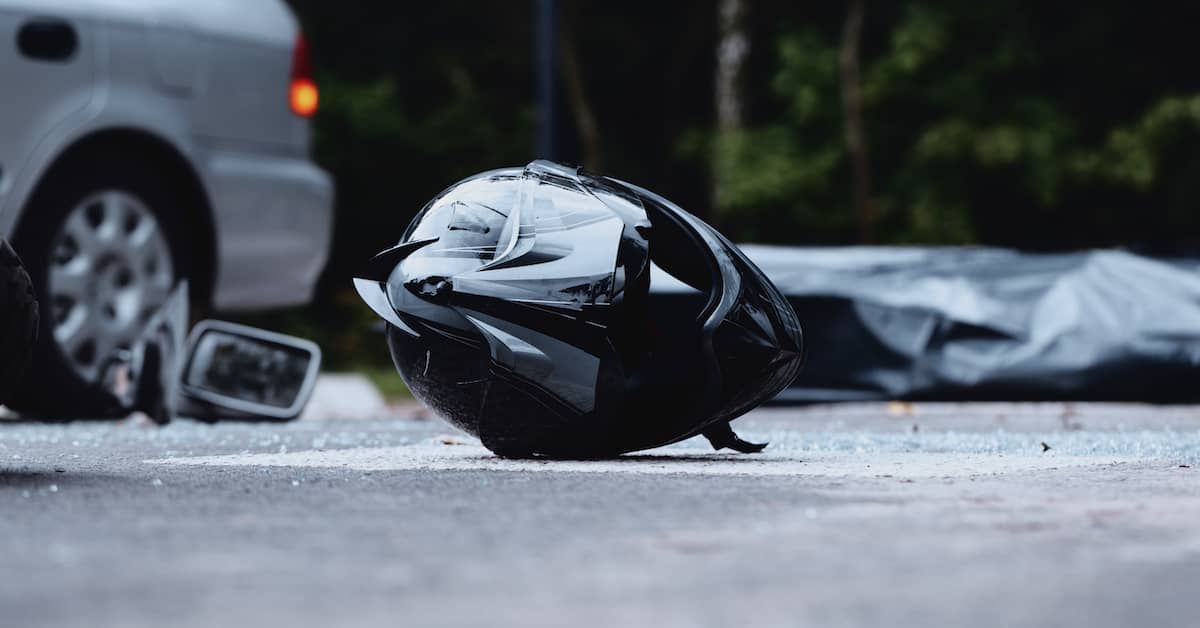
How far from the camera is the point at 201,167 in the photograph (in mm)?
7168

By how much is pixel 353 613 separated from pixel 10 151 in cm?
444

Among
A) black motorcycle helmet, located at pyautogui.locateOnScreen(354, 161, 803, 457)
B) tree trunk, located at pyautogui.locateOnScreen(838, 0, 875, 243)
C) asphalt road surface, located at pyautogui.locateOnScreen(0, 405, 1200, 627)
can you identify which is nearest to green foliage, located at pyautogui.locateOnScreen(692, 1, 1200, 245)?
tree trunk, located at pyautogui.locateOnScreen(838, 0, 875, 243)

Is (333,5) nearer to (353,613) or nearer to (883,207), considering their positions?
(883,207)

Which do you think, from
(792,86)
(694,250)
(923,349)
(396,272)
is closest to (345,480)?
(396,272)

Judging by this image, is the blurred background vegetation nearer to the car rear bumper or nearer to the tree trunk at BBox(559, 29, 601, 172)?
the tree trunk at BBox(559, 29, 601, 172)

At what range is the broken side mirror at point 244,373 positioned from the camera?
6863 mm

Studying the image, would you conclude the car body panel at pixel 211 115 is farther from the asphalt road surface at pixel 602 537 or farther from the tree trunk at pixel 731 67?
the tree trunk at pixel 731 67

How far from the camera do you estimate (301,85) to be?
7.66 metres

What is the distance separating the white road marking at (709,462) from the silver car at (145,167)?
1888 millimetres

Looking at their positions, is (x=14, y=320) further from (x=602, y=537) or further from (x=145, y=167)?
(x=145, y=167)

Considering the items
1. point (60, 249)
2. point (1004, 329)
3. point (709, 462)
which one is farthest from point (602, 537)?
point (1004, 329)

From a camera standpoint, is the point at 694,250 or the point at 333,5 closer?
the point at 694,250

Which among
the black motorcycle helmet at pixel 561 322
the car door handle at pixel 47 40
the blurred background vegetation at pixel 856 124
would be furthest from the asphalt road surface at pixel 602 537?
the blurred background vegetation at pixel 856 124

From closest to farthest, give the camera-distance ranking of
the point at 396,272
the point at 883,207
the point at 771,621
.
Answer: the point at 771,621, the point at 396,272, the point at 883,207
